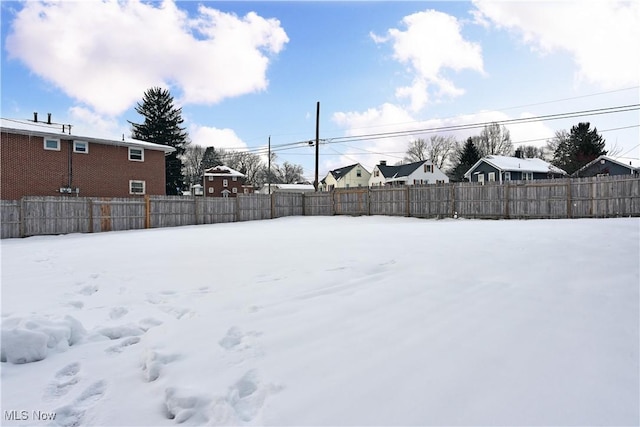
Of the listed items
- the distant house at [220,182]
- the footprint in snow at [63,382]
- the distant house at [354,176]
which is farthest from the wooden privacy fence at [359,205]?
the distant house at [354,176]

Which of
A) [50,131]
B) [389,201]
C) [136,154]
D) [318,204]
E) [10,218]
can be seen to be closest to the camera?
[10,218]

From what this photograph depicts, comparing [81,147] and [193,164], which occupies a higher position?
[193,164]

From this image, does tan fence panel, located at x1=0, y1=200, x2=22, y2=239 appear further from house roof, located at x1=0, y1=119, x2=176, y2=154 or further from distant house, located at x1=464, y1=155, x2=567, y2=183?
distant house, located at x1=464, y1=155, x2=567, y2=183

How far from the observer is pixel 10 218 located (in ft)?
40.9

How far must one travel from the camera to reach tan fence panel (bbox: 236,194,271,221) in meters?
19.6

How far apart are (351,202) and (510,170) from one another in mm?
22753

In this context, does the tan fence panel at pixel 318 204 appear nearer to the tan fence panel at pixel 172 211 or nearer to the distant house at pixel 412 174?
the tan fence panel at pixel 172 211

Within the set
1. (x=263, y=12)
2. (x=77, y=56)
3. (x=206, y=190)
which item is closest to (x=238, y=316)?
(x=77, y=56)

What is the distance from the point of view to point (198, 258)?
656cm

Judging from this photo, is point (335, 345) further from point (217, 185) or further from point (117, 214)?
point (217, 185)

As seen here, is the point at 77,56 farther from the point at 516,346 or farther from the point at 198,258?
the point at 516,346

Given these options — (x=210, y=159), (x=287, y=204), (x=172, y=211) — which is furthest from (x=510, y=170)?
(x=210, y=159)

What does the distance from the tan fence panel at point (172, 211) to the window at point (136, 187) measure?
701 centimetres

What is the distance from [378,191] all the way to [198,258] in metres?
13.9
